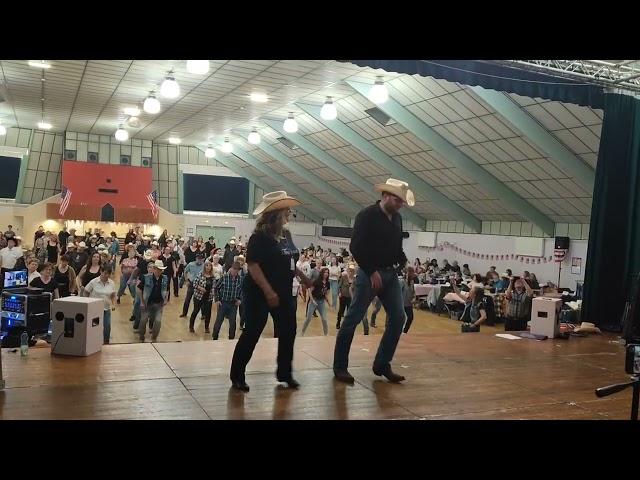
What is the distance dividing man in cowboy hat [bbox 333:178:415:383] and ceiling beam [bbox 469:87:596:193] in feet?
24.9

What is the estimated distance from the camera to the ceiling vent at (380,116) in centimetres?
1348

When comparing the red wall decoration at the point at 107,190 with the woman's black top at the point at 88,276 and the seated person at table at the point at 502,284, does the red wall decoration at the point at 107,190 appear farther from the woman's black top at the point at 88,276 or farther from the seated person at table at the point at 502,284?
the woman's black top at the point at 88,276

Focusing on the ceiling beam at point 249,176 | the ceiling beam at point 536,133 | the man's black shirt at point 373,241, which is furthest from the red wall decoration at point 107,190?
the man's black shirt at point 373,241

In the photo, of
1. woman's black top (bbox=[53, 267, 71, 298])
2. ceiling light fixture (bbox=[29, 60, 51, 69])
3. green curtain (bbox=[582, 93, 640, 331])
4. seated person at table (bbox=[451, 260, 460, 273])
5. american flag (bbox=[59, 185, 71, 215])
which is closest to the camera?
green curtain (bbox=[582, 93, 640, 331])

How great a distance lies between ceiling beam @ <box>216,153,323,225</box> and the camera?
85.1 ft

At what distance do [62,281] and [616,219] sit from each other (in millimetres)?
7143

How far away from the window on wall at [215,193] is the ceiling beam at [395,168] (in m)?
12.1

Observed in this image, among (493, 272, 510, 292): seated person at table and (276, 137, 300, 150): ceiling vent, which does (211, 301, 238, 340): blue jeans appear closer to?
(493, 272, 510, 292): seated person at table

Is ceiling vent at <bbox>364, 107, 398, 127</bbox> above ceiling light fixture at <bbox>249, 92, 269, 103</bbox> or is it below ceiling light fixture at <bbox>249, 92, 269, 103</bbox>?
below

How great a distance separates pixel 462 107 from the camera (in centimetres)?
1159

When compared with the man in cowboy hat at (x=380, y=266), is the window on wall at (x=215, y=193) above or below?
above

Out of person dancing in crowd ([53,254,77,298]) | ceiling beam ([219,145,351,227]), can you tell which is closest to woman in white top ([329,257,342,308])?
person dancing in crowd ([53,254,77,298])
